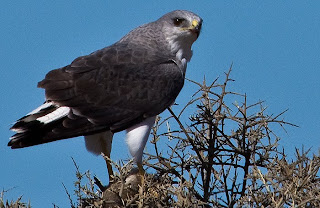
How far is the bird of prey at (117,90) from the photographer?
6.11 metres

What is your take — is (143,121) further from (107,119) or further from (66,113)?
(66,113)

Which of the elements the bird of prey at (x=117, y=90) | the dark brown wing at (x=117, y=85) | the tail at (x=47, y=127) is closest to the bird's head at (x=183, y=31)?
the bird of prey at (x=117, y=90)

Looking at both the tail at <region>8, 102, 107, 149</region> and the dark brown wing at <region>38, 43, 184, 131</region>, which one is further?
the dark brown wing at <region>38, 43, 184, 131</region>

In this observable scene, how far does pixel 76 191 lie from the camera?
17.4ft

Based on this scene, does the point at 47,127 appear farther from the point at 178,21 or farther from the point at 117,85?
the point at 178,21

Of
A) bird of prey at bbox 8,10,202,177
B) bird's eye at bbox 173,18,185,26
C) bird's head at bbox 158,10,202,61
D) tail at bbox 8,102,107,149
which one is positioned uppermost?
bird's eye at bbox 173,18,185,26

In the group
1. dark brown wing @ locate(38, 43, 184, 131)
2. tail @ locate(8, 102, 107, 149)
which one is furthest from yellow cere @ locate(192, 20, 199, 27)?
tail @ locate(8, 102, 107, 149)

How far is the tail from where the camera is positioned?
19.7 ft

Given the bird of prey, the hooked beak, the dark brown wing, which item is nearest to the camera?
the bird of prey

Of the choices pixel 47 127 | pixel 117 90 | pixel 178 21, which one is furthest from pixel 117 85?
pixel 178 21

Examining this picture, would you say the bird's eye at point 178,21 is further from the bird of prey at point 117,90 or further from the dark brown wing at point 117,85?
the dark brown wing at point 117,85

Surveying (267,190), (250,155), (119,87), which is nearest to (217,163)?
(250,155)

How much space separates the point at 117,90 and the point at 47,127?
39.0 inches

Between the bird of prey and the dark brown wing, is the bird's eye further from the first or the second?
the dark brown wing
